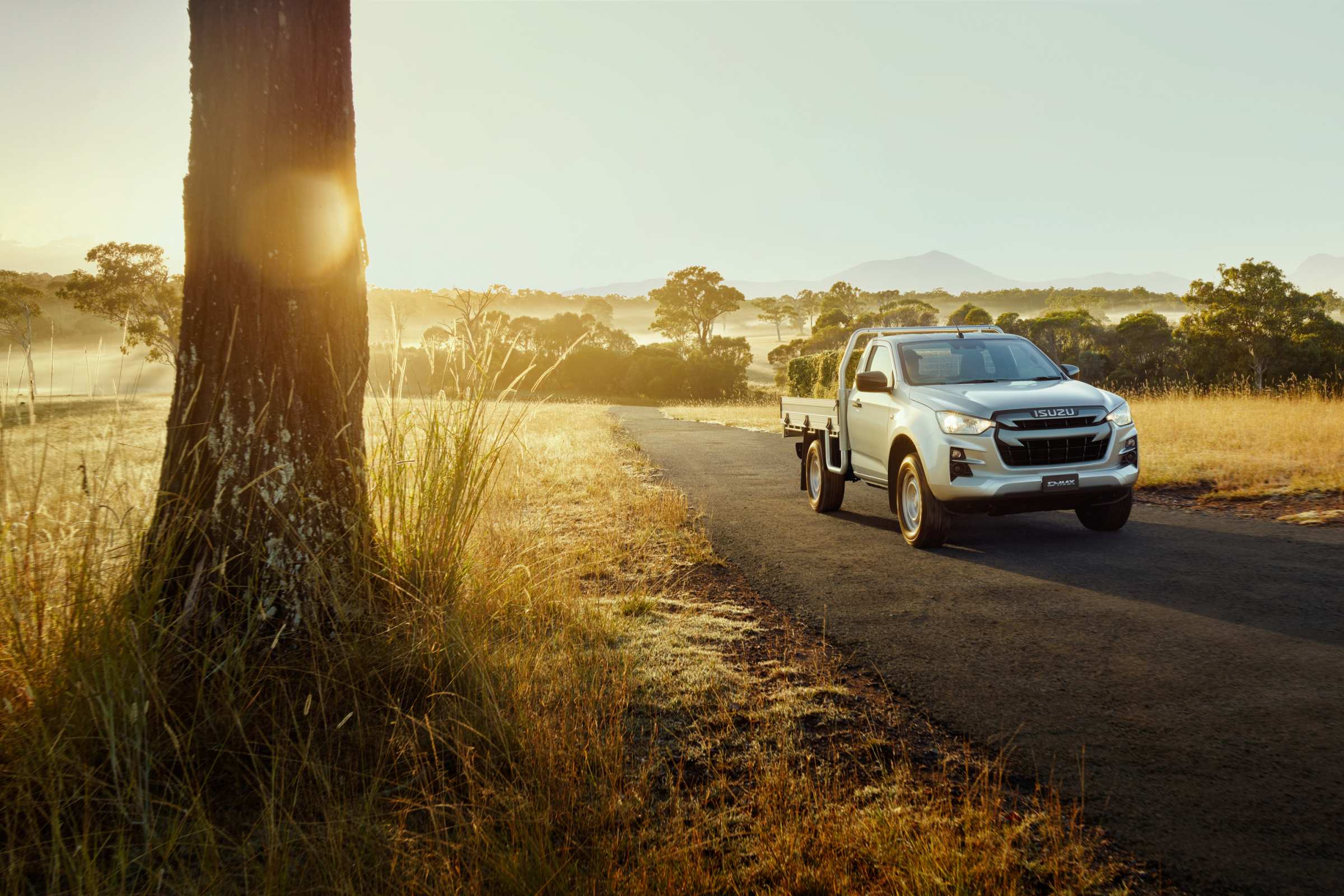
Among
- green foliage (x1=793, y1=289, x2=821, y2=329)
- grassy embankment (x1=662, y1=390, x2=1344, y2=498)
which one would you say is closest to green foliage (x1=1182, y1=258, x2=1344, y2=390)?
grassy embankment (x1=662, y1=390, x2=1344, y2=498)

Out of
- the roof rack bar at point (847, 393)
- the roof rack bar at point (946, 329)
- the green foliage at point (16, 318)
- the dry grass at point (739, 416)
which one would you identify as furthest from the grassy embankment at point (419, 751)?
the dry grass at point (739, 416)

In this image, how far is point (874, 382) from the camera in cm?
909

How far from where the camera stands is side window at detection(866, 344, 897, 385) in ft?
30.7

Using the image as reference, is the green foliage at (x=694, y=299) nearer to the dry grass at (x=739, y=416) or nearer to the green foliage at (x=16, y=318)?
the dry grass at (x=739, y=416)

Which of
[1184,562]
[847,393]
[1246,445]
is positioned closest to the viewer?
[1184,562]

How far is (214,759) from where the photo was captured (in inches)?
124

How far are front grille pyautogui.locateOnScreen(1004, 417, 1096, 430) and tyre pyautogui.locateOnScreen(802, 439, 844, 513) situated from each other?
274cm

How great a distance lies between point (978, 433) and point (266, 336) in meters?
6.08

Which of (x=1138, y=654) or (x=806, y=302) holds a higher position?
(x=806, y=302)

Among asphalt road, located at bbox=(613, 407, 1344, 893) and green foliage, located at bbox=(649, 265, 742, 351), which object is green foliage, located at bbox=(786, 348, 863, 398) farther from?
green foliage, located at bbox=(649, 265, 742, 351)

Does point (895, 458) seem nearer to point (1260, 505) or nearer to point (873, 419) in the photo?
point (873, 419)

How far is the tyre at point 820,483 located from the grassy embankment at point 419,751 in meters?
5.90

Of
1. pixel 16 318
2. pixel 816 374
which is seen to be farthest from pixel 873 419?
pixel 816 374

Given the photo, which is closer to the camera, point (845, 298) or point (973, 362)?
point (973, 362)
